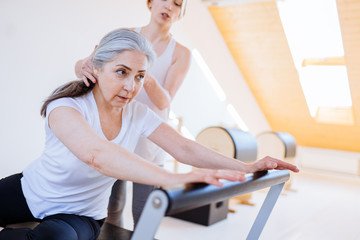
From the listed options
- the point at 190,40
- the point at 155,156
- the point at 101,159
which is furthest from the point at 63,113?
the point at 190,40

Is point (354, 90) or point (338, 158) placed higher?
point (354, 90)

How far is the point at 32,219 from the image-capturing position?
1231 millimetres

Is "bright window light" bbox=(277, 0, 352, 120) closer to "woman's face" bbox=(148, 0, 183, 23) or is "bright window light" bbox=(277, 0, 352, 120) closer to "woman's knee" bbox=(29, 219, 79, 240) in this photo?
"woman's face" bbox=(148, 0, 183, 23)

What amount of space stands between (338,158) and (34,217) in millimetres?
5798

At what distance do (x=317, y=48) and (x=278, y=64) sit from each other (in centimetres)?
56

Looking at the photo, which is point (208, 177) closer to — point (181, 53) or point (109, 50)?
point (109, 50)

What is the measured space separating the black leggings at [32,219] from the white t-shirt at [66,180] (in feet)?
0.09

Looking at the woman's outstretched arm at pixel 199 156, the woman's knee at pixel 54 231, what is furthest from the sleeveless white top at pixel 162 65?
the woman's knee at pixel 54 231

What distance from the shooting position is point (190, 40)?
4.40m

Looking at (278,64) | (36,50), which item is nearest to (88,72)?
(36,50)

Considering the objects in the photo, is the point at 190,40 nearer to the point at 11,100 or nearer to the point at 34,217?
the point at 11,100

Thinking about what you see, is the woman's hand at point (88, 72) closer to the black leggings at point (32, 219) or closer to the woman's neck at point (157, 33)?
the black leggings at point (32, 219)

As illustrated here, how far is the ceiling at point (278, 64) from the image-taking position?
4.19 meters

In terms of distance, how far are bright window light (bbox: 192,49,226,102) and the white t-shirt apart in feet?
11.2
